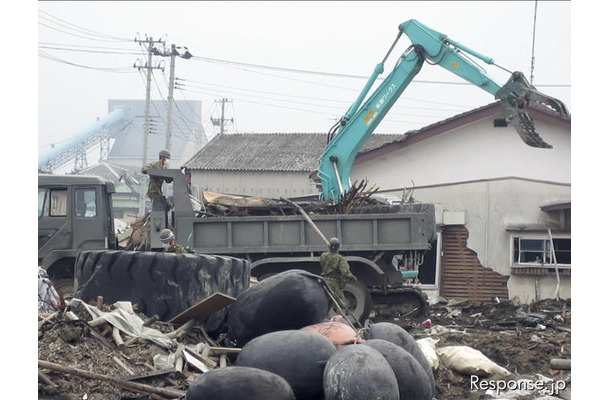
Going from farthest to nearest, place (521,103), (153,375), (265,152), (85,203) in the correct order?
(265,152), (521,103), (85,203), (153,375)

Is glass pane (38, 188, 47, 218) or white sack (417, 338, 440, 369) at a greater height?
glass pane (38, 188, 47, 218)

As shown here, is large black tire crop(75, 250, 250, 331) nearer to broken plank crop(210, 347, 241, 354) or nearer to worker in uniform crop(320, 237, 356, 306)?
broken plank crop(210, 347, 241, 354)

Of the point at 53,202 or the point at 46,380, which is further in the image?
the point at 53,202

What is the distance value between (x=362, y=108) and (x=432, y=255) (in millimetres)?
4684

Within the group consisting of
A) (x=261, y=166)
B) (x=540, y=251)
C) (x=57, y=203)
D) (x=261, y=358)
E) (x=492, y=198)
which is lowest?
(x=261, y=358)

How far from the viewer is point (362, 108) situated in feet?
50.8

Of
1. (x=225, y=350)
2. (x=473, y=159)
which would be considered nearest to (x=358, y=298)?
(x=225, y=350)

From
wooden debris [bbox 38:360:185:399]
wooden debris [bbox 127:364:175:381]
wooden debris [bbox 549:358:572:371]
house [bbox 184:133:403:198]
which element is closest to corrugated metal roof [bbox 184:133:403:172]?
house [bbox 184:133:403:198]

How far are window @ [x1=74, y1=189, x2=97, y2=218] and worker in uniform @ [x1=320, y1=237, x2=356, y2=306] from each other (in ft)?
11.7

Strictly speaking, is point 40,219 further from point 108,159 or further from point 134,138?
point 134,138

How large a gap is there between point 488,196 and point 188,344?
40.8ft

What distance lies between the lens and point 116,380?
258 inches

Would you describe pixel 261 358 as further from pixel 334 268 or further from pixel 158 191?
pixel 158 191

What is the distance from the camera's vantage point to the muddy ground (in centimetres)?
655
